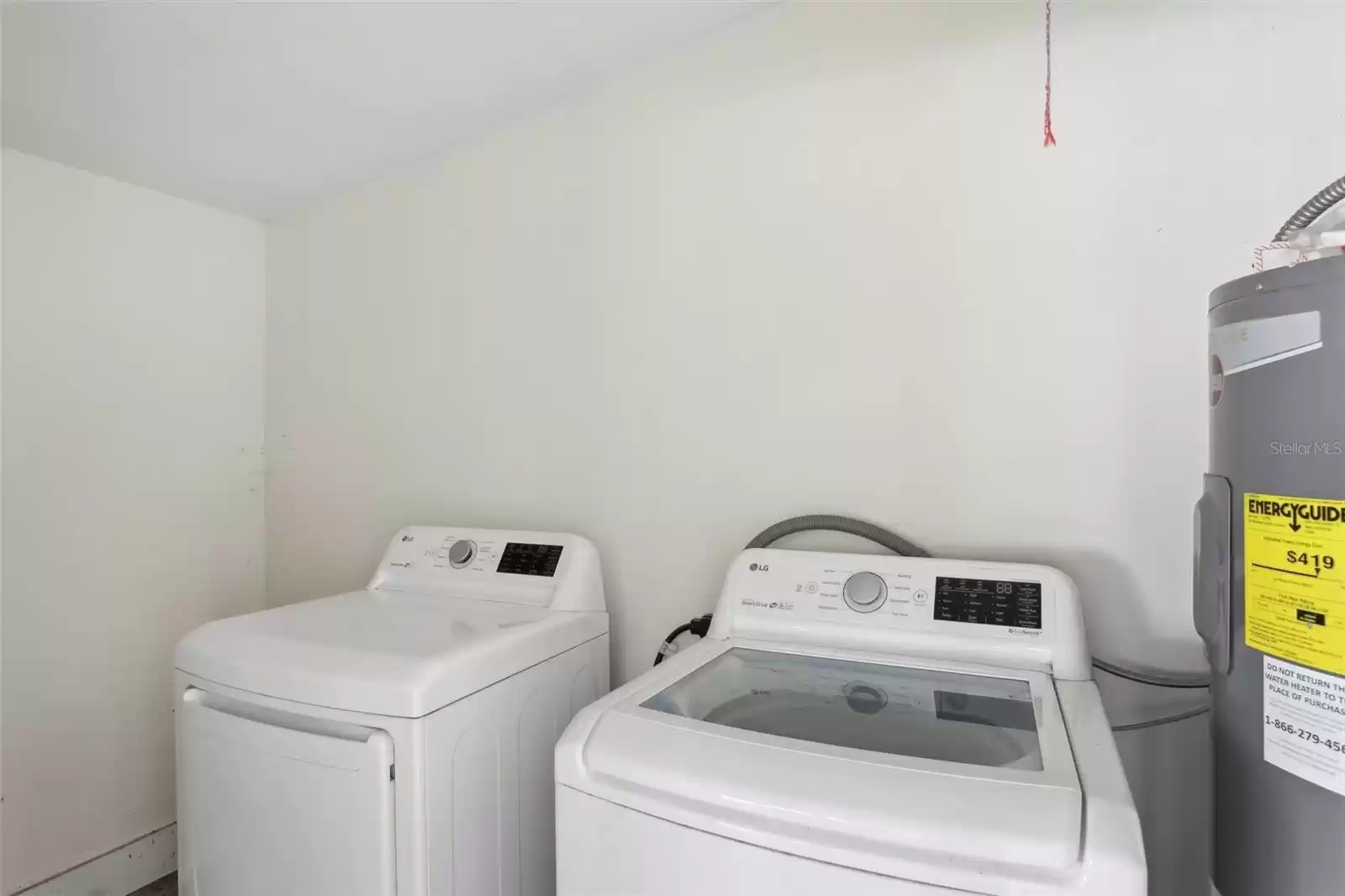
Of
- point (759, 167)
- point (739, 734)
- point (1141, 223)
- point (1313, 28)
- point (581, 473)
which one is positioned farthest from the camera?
point (581, 473)

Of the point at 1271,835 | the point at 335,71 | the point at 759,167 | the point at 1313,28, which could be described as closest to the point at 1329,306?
the point at 1271,835

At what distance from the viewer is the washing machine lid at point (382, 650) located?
39.8 inches

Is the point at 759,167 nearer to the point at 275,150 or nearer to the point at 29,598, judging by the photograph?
the point at 275,150

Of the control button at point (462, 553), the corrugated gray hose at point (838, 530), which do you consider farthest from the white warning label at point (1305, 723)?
the control button at point (462, 553)

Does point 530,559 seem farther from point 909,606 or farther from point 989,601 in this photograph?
point 989,601

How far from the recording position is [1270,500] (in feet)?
2.23

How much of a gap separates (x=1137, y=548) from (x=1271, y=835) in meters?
0.51

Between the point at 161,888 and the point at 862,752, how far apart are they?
6.84 feet

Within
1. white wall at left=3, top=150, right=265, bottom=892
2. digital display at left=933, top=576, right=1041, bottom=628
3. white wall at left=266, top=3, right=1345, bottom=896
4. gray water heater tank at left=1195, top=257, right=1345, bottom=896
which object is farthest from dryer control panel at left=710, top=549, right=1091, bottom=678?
white wall at left=3, top=150, right=265, bottom=892

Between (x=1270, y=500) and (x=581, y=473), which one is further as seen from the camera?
(x=581, y=473)

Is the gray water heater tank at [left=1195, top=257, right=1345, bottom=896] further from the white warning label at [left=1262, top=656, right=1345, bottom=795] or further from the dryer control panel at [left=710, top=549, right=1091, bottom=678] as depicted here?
the dryer control panel at [left=710, top=549, right=1091, bottom=678]

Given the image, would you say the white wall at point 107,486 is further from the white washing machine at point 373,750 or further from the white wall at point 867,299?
the white washing machine at point 373,750

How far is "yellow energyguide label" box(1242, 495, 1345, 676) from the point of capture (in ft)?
2.04

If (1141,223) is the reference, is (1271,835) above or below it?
below
